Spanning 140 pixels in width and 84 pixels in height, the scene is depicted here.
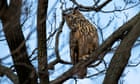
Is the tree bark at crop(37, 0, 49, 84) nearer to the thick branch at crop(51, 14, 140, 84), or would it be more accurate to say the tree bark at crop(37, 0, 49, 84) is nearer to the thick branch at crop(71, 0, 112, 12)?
the thick branch at crop(51, 14, 140, 84)

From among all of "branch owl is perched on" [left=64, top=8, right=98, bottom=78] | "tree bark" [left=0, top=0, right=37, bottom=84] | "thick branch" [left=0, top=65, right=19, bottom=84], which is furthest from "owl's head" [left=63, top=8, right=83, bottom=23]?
"thick branch" [left=0, top=65, right=19, bottom=84]

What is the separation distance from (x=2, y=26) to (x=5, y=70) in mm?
621

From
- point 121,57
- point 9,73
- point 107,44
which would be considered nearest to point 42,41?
point 107,44

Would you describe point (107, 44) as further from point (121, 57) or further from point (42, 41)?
point (42, 41)

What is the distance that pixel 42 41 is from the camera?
410 cm

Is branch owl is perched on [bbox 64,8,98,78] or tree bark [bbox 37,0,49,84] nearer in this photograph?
tree bark [bbox 37,0,49,84]

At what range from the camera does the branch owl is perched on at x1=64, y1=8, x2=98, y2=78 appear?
482cm

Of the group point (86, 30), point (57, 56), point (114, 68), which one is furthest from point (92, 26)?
point (114, 68)

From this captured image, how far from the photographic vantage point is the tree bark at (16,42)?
13.7 ft

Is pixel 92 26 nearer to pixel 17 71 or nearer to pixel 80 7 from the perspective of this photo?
pixel 80 7

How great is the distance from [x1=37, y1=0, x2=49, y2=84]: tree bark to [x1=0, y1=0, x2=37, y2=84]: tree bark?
219 mm

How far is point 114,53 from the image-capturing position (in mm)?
4180

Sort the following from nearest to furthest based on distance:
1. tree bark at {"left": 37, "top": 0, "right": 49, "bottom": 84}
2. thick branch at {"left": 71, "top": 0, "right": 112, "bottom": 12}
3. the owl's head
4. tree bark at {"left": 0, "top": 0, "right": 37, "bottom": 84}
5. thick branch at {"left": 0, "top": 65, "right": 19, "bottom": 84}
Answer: tree bark at {"left": 37, "top": 0, "right": 49, "bottom": 84} → tree bark at {"left": 0, "top": 0, "right": 37, "bottom": 84} → thick branch at {"left": 0, "top": 65, "right": 19, "bottom": 84} → the owl's head → thick branch at {"left": 71, "top": 0, "right": 112, "bottom": 12}

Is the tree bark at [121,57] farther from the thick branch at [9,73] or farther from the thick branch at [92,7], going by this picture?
the thick branch at [9,73]
